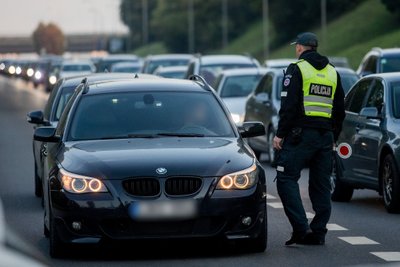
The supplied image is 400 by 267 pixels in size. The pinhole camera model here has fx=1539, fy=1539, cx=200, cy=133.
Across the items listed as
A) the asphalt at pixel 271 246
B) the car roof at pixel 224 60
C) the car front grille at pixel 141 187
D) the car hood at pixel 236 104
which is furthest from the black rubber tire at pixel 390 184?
the car roof at pixel 224 60

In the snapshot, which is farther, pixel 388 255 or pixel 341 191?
pixel 341 191

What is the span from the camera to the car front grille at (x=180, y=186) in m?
11.1

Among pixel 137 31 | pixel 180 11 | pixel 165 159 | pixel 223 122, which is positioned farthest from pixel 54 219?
pixel 137 31

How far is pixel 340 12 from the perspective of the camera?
104m

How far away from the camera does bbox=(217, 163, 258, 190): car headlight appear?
1116 centimetres

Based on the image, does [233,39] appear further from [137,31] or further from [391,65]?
[391,65]

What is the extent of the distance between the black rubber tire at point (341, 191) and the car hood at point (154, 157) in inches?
207

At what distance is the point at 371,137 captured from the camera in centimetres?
1644

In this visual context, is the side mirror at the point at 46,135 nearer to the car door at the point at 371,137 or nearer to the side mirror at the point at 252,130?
the side mirror at the point at 252,130

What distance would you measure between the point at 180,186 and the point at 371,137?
5.73 metres

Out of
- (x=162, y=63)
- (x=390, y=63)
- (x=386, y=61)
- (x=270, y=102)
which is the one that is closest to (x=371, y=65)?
(x=386, y=61)

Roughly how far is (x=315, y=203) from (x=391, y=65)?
47.3 feet

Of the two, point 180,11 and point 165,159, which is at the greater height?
point 165,159

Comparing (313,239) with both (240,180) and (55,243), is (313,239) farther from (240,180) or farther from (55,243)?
(55,243)
